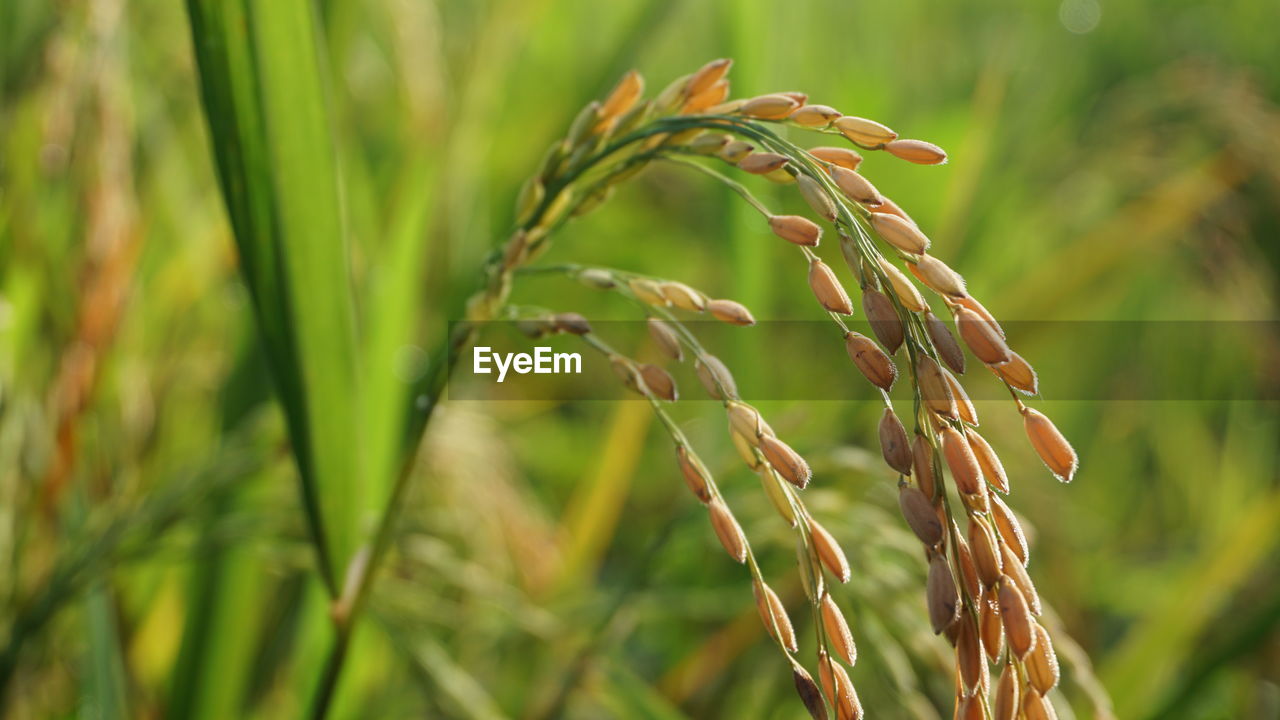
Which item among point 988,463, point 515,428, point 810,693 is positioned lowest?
point 515,428

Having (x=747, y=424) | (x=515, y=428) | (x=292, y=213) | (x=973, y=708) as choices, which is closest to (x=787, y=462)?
(x=747, y=424)

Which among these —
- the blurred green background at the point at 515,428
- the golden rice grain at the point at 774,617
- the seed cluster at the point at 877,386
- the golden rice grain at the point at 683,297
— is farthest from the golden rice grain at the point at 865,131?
the blurred green background at the point at 515,428

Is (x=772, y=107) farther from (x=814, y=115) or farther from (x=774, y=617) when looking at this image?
(x=774, y=617)

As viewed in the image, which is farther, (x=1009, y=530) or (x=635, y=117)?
(x=635, y=117)

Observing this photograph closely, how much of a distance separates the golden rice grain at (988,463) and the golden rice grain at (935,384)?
0.11ft

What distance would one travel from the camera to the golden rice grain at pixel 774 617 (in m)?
0.43

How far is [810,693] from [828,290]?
0.59 ft

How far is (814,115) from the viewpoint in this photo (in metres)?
0.44

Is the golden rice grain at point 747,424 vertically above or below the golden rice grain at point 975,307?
below

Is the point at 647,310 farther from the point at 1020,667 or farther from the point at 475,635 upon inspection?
the point at 475,635

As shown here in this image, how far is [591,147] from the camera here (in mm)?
514

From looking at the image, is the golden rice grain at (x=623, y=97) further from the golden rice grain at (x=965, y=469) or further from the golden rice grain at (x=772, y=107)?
the golden rice grain at (x=965, y=469)

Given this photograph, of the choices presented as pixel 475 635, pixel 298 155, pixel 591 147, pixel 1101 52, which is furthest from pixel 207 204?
pixel 1101 52

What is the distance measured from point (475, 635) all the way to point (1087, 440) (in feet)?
4.74
